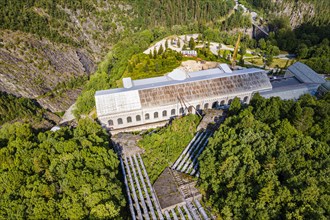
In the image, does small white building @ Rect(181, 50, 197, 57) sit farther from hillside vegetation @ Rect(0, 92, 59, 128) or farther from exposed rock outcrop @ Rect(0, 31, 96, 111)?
hillside vegetation @ Rect(0, 92, 59, 128)

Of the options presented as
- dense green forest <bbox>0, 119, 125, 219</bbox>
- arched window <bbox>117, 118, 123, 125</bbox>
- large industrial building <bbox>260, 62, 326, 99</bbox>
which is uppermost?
dense green forest <bbox>0, 119, 125, 219</bbox>

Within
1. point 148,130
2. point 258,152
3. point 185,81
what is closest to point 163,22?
point 185,81

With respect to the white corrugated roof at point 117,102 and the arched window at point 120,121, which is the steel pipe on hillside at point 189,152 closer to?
the white corrugated roof at point 117,102

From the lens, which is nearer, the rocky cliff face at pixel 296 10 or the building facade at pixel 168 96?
the building facade at pixel 168 96

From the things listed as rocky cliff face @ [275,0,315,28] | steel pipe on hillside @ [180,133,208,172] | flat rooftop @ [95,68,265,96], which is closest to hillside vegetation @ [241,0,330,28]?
rocky cliff face @ [275,0,315,28]

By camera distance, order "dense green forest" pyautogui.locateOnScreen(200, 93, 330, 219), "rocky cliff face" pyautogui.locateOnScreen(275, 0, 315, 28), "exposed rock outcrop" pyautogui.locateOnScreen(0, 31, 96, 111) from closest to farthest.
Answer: "dense green forest" pyautogui.locateOnScreen(200, 93, 330, 219) < "exposed rock outcrop" pyautogui.locateOnScreen(0, 31, 96, 111) < "rocky cliff face" pyautogui.locateOnScreen(275, 0, 315, 28)

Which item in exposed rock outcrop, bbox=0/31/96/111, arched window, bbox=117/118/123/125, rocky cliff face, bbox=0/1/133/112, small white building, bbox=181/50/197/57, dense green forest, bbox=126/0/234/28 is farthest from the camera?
dense green forest, bbox=126/0/234/28

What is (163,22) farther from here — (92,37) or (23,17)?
(23,17)

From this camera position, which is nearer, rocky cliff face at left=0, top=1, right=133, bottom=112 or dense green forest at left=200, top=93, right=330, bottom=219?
dense green forest at left=200, top=93, right=330, bottom=219

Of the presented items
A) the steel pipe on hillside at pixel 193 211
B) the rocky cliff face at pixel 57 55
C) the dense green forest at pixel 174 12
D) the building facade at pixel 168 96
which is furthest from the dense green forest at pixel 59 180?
the dense green forest at pixel 174 12
